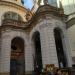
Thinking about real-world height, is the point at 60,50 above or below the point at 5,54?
above

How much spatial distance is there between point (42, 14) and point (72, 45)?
5.82m

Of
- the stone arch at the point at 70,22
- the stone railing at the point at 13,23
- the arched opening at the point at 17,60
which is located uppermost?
the stone railing at the point at 13,23

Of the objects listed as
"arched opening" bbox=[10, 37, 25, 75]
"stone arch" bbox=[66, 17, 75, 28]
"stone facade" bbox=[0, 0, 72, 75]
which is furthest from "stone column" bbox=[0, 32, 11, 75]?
"stone arch" bbox=[66, 17, 75, 28]

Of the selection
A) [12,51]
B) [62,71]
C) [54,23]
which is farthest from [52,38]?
[12,51]

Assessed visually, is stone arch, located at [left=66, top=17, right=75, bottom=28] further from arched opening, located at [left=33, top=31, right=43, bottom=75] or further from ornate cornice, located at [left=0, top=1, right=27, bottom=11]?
ornate cornice, located at [left=0, top=1, right=27, bottom=11]

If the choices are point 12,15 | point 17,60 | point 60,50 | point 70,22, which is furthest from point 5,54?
point 12,15

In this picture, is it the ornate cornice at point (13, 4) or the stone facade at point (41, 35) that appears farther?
the ornate cornice at point (13, 4)

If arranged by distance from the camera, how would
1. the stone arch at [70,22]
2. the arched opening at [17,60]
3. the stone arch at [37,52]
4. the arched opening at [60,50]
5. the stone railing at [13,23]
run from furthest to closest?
1. the stone railing at [13,23]
2. the arched opening at [17,60]
3. the stone arch at [37,52]
4. the stone arch at [70,22]
5. the arched opening at [60,50]

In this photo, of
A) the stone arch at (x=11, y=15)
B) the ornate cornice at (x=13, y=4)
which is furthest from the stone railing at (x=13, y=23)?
the ornate cornice at (x=13, y=4)

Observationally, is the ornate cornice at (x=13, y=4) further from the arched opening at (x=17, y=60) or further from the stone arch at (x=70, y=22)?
the stone arch at (x=70, y=22)

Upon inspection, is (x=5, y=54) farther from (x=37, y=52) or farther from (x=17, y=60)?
(x=37, y=52)

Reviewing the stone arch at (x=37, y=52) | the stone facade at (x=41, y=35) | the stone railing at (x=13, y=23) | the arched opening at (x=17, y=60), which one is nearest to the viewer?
the stone facade at (x=41, y=35)

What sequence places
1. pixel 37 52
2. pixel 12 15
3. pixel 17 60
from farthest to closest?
pixel 12 15 → pixel 17 60 → pixel 37 52

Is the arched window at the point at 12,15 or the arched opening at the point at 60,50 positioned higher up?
the arched window at the point at 12,15
